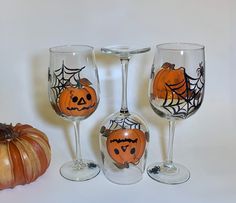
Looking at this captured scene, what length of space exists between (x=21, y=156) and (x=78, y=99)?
0.53ft

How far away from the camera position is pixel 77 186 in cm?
74

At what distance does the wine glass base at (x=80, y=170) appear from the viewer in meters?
0.77

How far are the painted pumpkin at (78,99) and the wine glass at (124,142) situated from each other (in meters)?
0.06

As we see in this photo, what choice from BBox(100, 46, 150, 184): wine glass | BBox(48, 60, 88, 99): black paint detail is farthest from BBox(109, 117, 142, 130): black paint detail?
BBox(48, 60, 88, 99): black paint detail

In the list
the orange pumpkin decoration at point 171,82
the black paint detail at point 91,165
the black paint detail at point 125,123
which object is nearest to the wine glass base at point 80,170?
the black paint detail at point 91,165

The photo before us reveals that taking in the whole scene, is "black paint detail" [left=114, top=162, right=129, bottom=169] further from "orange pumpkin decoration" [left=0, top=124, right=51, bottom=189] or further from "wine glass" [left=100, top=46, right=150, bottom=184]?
"orange pumpkin decoration" [left=0, top=124, right=51, bottom=189]

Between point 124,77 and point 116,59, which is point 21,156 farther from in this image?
point 116,59


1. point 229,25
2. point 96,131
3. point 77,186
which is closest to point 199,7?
point 229,25

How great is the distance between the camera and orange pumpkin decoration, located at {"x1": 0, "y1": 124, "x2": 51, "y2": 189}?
2.30 ft

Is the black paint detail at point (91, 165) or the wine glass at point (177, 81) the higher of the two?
the wine glass at point (177, 81)

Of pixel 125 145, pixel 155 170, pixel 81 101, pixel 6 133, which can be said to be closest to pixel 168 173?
pixel 155 170

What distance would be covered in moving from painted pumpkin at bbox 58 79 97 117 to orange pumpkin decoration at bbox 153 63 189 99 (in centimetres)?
14

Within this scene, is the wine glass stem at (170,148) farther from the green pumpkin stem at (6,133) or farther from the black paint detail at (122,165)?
the green pumpkin stem at (6,133)

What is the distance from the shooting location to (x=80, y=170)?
31.4 inches
